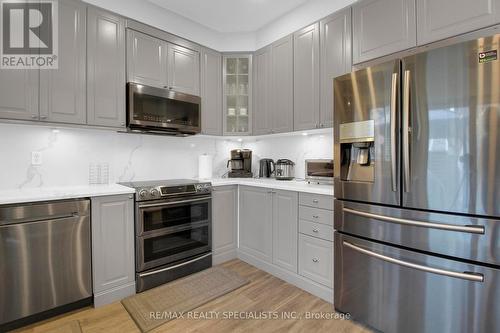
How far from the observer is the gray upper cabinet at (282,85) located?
2789 millimetres

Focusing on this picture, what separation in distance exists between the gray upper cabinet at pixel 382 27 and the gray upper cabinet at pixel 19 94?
8.90 ft

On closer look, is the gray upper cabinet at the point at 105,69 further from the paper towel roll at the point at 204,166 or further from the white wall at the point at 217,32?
the paper towel roll at the point at 204,166

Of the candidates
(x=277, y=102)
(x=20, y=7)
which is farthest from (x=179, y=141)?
(x=20, y=7)

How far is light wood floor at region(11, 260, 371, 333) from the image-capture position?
178 cm

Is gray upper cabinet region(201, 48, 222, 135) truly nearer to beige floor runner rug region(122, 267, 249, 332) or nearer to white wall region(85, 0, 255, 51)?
white wall region(85, 0, 255, 51)

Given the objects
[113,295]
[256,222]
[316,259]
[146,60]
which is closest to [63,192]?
[113,295]

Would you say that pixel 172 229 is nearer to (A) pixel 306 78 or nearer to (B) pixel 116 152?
(B) pixel 116 152

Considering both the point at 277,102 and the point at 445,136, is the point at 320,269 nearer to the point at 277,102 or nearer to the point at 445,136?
the point at 445,136

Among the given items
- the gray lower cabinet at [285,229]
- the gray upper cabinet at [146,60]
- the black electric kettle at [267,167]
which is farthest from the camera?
the black electric kettle at [267,167]

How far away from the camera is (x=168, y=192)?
2375 mm

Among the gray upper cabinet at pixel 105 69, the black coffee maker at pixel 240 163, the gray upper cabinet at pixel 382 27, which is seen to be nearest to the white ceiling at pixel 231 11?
the gray upper cabinet at pixel 105 69

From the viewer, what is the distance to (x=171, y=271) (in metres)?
2.44

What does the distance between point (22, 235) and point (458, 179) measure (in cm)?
279

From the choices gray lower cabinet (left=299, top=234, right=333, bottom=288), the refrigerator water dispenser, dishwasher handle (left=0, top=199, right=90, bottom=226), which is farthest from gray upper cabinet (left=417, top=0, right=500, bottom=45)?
dishwasher handle (left=0, top=199, right=90, bottom=226)
